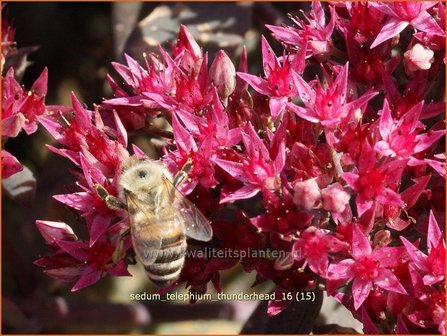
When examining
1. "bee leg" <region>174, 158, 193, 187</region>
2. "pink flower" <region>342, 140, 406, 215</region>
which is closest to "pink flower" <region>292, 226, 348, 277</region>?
"pink flower" <region>342, 140, 406, 215</region>

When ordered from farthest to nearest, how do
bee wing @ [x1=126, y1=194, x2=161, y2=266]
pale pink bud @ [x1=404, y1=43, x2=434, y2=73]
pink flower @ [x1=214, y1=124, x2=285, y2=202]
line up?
pale pink bud @ [x1=404, y1=43, x2=434, y2=73]
pink flower @ [x1=214, y1=124, x2=285, y2=202]
bee wing @ [x1=126, y1=194, x2=161, y2=266]

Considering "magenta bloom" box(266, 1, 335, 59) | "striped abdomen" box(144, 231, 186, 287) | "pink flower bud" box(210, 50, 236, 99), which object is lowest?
"striped abdomen" box(144, 231, 186, 287)

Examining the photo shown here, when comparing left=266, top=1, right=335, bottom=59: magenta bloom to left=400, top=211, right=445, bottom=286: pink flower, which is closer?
left=400, top=211, right=445, bottom=286: pink flower

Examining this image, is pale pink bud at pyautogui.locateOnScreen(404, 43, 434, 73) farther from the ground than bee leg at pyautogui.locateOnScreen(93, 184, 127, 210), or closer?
farther from the ground

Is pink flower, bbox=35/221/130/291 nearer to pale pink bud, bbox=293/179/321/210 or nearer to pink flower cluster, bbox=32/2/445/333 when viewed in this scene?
pink flower cluster, bbox=32/2/445/333

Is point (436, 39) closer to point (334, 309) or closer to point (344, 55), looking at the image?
point (344, 55)

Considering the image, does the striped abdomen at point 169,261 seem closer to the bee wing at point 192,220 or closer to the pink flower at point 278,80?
the bee wing at point 192,220
